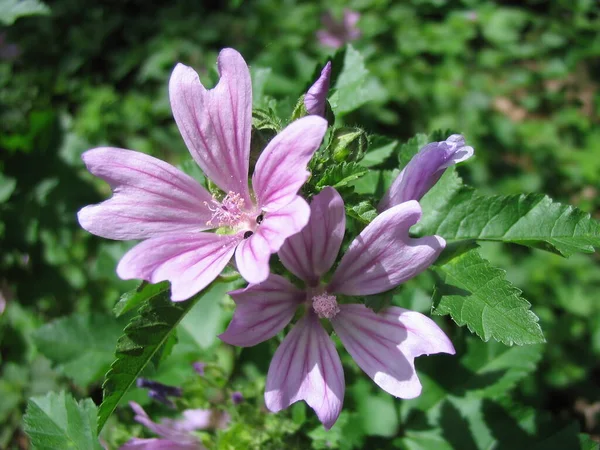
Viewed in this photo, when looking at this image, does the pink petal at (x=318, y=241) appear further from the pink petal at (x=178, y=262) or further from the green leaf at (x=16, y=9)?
the green leaf at (x=16, y=9)

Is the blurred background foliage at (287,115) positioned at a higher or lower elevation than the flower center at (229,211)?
lower

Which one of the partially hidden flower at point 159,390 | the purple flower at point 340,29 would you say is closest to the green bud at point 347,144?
the partially hidden flower at point 159,390

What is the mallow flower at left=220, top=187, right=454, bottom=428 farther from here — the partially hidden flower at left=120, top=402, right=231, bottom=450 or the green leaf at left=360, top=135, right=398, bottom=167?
the partially hidden flower at left=120, top=402, right=231, bottom=450

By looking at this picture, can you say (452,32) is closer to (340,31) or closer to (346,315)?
(340,31)

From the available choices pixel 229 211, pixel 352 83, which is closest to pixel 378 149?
pixel 352 83

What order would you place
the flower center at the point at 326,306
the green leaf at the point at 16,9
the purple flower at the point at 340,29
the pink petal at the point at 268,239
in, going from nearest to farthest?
1. the pink petal at the point at 268,239
2. the flower center at the point at 326,306
3. the green leaf at the point at 16,9
4. the purple flower at the point at 340,29
